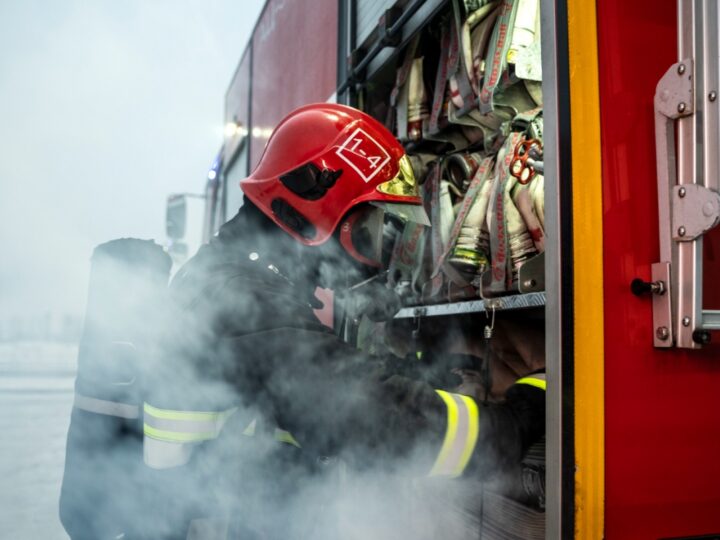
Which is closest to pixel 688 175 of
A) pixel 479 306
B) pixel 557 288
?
pixel 557 288

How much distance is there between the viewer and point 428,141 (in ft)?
8.75

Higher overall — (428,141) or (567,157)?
(428,141)

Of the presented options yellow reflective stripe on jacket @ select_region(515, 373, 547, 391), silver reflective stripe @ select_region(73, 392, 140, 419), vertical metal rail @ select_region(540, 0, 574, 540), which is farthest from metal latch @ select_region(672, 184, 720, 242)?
silver reflective stripe @ select_region(73, 392, 140, 419)

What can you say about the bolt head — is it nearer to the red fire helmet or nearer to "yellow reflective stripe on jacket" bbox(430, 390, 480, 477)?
"yellow reflective stripe on jacket" bbox(430, 390, 480, 477)

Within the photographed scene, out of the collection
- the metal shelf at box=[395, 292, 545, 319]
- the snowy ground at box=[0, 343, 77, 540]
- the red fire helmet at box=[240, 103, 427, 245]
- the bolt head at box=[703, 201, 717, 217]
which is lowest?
the snowy ground at box=[0, 343, 77, 540]

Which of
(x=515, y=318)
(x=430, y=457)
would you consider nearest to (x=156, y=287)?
(x=430, y=457)

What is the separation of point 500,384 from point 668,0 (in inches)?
49.7

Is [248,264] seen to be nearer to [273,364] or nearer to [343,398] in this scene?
[273,364]

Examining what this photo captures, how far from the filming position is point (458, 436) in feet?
4.36

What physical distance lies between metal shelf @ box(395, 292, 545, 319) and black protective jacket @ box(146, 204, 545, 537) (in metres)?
0.27

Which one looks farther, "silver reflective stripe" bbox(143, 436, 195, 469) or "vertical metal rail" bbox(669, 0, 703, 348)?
"silver reflective stripe" bbox(143, 436, 195, 469)

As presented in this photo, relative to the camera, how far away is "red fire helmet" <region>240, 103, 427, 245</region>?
181 centimetres

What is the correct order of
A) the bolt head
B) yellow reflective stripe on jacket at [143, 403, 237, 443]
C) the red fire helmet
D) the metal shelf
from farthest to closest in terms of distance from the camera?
the red fire helmet, the metal shelf, yellow reflective stripe on jacket at [143, 403, 237, 443], the bolt head

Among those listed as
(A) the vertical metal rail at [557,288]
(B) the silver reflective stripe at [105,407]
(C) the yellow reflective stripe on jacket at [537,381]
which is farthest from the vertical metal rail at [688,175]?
(B) the silver reflective stripe at [105,407]
